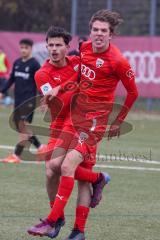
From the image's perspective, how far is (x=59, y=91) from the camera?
8.06 meters

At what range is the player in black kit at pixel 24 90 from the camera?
46.9ft

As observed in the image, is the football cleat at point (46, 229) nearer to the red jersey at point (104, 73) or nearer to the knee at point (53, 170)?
the knee at point (53, 170)

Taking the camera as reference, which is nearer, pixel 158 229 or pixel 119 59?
pixel 119 59

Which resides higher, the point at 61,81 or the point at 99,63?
the point at 99,63

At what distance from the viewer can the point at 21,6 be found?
36.9m

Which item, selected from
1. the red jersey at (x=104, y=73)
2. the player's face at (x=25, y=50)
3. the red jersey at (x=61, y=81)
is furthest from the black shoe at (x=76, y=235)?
the player's face at (x=25, y=50)

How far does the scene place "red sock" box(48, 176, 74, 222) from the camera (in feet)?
25.2

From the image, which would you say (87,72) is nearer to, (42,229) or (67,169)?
(67,169)

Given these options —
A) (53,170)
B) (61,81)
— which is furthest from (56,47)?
(53,170)

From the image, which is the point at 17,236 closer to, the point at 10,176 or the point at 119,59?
the point at 119,59

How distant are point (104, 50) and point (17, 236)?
78.1 inches

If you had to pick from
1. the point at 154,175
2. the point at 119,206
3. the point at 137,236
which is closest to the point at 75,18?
the point at 154,175

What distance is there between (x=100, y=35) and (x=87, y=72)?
39 centimetres

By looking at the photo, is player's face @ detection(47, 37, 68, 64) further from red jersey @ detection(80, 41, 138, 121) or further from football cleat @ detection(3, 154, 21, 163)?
football cleat @ detection(3, 154, 21, 163)
